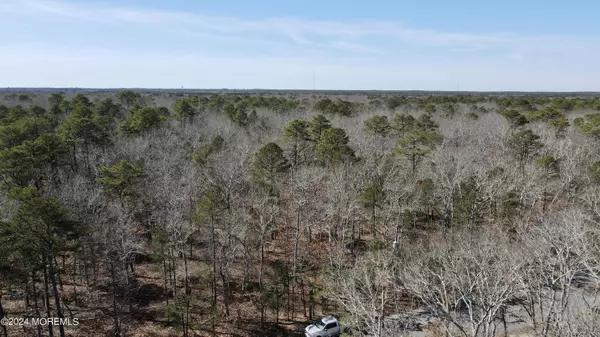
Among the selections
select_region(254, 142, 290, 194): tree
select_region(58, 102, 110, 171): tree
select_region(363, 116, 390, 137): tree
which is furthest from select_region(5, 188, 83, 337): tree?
select_region(363, 116, 390, 137): tree

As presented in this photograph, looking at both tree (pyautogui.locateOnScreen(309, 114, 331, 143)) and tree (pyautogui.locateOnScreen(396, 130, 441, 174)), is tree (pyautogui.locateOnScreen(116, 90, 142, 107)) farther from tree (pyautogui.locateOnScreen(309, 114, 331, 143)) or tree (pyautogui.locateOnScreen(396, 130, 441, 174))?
tree (pyautogui.locateOnScreen(396, 130, 441, 174))

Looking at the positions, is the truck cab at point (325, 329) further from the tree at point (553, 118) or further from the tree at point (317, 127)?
the tree at point (553, 118)

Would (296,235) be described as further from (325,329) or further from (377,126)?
(377,126)

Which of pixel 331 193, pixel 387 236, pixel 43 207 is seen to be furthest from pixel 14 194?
pixel 387 236

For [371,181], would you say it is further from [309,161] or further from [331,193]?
[309,161]

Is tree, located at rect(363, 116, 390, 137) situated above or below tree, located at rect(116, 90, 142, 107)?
below

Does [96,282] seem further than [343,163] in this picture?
No

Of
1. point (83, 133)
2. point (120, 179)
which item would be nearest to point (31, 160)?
point (120, 179)
